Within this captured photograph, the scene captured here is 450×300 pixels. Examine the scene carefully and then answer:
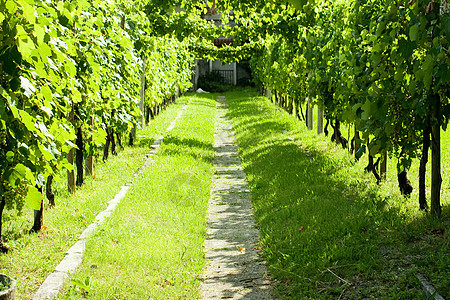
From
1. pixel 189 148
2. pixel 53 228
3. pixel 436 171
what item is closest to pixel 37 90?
pixel 53 228

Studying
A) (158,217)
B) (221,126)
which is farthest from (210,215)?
(221,126)

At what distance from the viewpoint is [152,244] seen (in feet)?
16.3

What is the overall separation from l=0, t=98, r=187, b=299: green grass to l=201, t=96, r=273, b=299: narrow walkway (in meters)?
1.34

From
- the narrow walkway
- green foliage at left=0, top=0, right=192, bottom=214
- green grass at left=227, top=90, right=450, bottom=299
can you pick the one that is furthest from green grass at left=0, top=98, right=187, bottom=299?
green grass at left=227, top=90, right=450, bottom=299

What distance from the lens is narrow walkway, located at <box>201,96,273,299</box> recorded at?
4281 millimetres

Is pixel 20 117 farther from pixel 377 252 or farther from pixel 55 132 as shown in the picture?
pixel 377 252

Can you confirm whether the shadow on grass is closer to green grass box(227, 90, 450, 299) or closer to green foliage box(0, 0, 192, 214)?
green grass box(227, 90, 450, 299)

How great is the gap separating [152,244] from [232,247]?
83 cm

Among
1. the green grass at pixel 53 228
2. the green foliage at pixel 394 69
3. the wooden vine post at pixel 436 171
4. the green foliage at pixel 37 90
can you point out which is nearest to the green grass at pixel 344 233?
the wooden vine post at pixel 436 171

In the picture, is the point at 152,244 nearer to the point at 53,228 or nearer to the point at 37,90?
the point at 53,228

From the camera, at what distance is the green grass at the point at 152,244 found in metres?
4.07

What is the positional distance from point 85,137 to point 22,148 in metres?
3.75

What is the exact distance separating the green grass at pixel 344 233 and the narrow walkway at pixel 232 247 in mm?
145

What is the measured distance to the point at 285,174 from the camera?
Result: 7.76 metres
